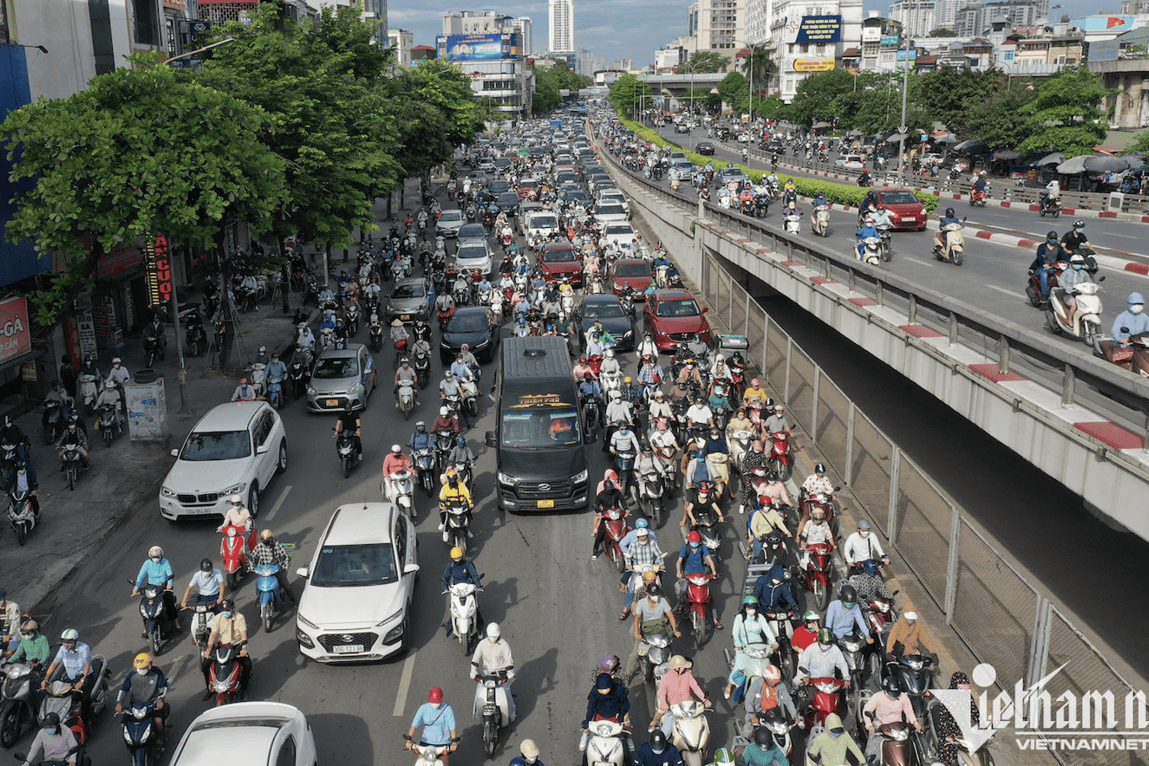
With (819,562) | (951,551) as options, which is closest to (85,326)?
(819,562)

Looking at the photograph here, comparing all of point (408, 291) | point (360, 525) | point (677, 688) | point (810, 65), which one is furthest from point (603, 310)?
point (810, 65)

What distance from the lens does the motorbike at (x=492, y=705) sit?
10.5 metres

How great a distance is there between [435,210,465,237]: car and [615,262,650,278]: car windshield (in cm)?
1750

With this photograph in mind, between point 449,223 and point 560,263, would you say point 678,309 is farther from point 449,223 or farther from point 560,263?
point 449,223

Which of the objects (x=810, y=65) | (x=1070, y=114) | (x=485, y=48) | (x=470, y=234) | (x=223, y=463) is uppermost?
(x=485, y=48)

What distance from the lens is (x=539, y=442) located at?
56.6 feet

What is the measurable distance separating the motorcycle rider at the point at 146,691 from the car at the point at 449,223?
41.0 meters

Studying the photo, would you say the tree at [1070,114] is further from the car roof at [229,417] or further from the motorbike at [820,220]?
the car roof at [229,417]

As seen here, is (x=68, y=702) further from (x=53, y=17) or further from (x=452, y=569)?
(x=53, y=17)

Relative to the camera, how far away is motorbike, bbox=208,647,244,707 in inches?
445

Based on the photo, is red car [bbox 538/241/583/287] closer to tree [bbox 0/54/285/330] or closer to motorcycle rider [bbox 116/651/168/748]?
tree [bbox 0/54/285/330]

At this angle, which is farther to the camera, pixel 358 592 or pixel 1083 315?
pixel 1083 315

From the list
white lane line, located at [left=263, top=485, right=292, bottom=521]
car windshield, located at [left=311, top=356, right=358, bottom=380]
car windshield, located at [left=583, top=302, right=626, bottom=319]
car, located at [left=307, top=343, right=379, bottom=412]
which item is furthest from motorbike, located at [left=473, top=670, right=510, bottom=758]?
car windshield, located at [left=583, top=302, right=626, bottom=319]

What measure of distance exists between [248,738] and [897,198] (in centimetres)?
2834
